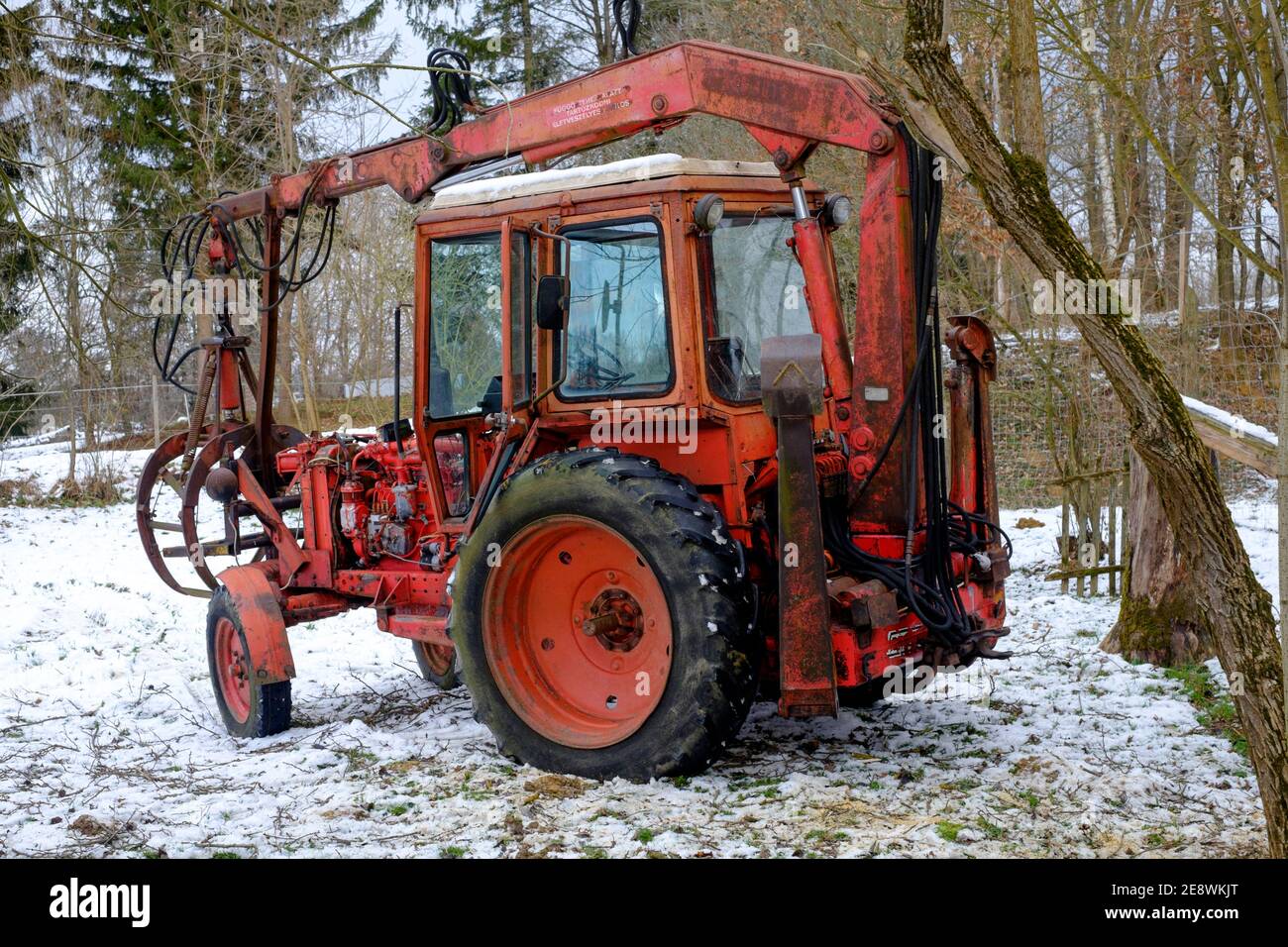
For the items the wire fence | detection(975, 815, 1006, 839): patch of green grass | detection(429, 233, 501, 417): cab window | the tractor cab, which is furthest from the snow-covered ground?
the wire fence

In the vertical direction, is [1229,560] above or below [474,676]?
above

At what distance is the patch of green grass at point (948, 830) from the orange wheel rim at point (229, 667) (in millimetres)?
3959

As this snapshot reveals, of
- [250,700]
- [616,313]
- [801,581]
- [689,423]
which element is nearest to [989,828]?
[801,581]

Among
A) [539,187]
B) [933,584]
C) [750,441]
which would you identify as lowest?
[933,584]

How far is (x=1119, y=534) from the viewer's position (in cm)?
938

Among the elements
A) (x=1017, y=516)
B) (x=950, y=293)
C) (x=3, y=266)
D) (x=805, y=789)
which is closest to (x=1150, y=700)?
(x=805, y=789)

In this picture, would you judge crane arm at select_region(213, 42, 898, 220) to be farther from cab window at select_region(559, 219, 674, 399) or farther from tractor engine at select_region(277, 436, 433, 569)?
tractor engine at select_region(277, 436, 433, 569)

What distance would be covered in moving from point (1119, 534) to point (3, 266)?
1211cm

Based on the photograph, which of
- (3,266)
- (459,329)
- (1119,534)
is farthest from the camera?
(3,266)

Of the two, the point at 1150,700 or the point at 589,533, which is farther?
the point at 1150,700

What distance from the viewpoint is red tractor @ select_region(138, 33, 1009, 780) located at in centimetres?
484

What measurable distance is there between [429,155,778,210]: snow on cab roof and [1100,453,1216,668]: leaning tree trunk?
300 centimetres

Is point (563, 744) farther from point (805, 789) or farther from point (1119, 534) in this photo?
point (1119, 534)

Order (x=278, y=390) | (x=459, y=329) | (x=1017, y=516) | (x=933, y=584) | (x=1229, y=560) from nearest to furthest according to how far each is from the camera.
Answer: (x=1229, y=560), (x=933, y=584), (x=459, y=329), (x=1017, y=516), (x=278, y=390)
